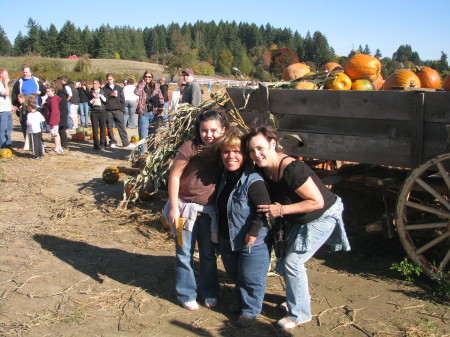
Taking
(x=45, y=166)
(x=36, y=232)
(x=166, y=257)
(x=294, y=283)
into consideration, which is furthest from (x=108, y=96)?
(x=294, y=283)

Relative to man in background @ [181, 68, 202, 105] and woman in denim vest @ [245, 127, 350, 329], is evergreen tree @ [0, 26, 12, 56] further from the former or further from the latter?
woman in denim vest @ [245, 127, 350, 329]

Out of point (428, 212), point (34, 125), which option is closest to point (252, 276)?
point (428, 212)

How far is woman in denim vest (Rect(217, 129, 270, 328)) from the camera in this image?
131 inches

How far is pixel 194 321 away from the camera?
3531mm

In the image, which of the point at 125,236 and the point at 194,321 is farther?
the point at 125,236

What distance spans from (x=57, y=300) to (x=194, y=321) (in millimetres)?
1216

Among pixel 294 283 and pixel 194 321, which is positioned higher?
pixel 294 283

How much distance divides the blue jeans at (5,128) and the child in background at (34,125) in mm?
870

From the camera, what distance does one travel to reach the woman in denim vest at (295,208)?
3.17 m

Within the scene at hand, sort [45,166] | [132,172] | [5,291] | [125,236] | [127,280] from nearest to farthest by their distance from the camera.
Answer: [5,291] → [127,280] → [125,236] → [132,172] → [45,166]

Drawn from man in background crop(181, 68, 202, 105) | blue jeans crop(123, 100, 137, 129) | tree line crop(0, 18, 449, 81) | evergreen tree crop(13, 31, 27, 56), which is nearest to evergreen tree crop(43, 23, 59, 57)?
tree line crop(0, 18, 449, 81)

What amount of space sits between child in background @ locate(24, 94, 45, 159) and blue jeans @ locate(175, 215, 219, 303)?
7.68m

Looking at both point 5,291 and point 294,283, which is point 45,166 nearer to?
point 5,291

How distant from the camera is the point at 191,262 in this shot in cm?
375
